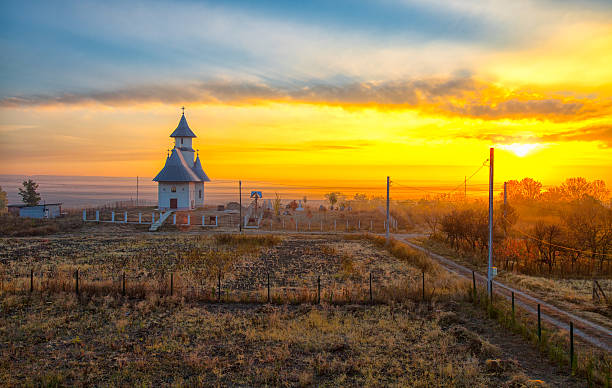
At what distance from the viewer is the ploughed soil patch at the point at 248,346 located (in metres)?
10.2

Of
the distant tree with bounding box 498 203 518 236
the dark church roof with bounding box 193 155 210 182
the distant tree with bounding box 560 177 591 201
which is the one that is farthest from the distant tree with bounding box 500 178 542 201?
the dark church roof with bounding box 193 155 210 182

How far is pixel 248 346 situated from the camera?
12328mm

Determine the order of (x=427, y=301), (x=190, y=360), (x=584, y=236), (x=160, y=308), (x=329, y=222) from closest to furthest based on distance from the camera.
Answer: (x=190, y=360) → (x=160, y=308) → (x=427, y=301) → (x=584, y=236) → (x=329, y=222)

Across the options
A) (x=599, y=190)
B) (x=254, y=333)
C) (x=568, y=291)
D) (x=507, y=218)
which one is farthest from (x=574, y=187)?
(x=254, y=333)

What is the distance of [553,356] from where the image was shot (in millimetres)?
11391

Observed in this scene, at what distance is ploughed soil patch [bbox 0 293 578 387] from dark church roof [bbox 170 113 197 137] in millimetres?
48429

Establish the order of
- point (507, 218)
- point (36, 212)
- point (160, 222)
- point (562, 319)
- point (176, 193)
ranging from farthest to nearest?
point (176, 193) → point (36, 212) → point (160, 222) → point (507, 218) → point (562, 319)

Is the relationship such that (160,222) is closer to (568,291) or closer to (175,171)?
(175,171)

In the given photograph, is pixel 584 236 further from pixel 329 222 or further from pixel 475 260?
pixel 329 222

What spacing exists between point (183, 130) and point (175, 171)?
10747 mm

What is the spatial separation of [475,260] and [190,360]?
76.6ft

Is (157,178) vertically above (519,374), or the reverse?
(157,178)

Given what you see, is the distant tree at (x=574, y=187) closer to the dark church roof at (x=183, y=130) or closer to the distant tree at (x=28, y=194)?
the dark church roof at (x=183, y=130)

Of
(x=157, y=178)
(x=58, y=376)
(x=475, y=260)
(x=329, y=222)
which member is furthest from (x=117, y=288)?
(x=329, y=222)
